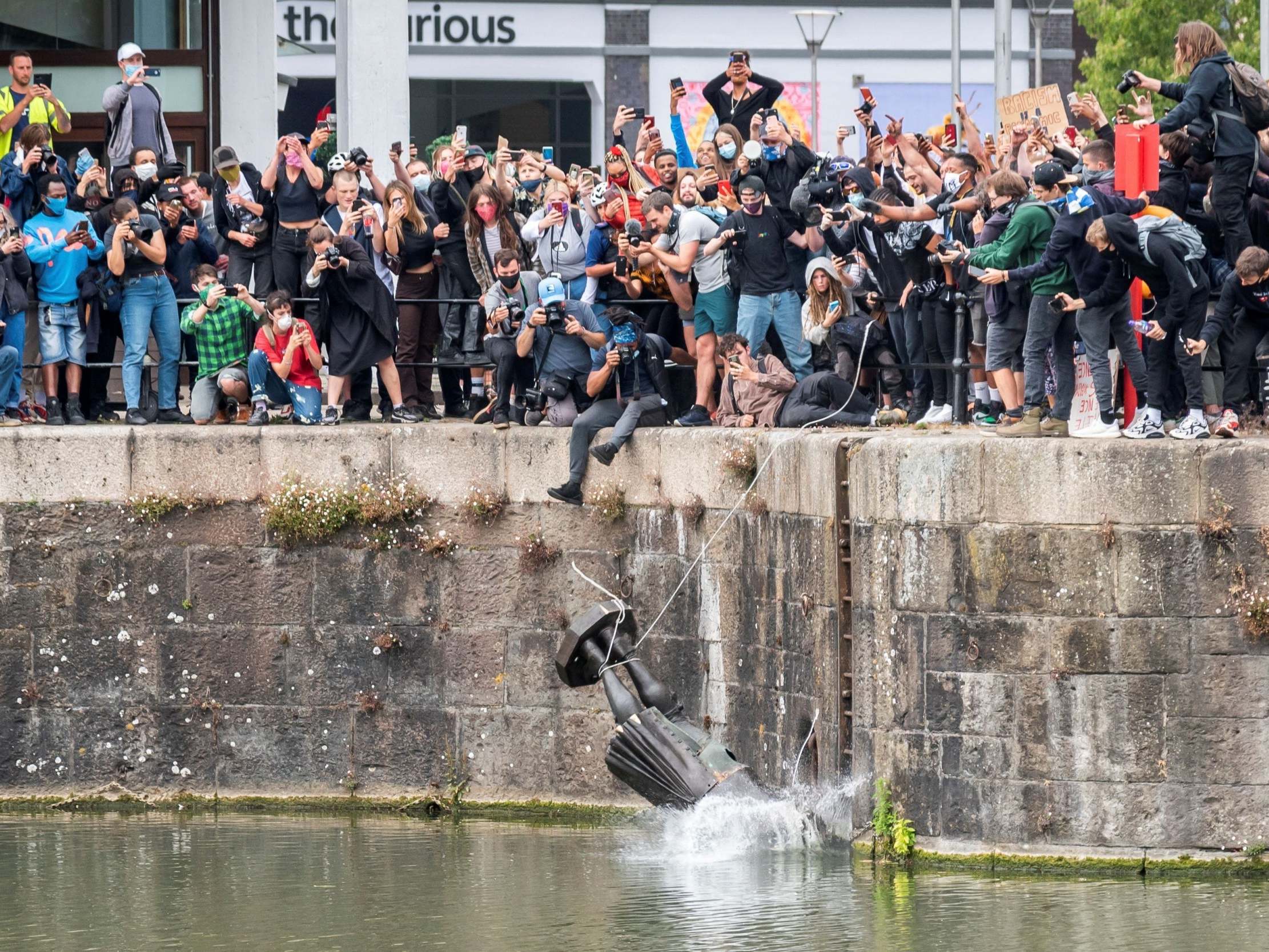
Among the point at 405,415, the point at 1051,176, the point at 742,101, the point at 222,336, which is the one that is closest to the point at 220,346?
the point at 222,336

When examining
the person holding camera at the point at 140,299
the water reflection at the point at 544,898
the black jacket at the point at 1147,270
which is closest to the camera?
the water reflection at the point at 544,898

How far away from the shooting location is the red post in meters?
11.9

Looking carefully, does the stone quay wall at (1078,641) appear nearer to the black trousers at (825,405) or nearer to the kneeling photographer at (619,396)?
the black trousers at (825,405)

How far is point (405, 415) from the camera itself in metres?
15.1

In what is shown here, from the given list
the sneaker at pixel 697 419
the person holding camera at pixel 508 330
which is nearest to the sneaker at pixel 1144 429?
the sneaker at pixel 697 419

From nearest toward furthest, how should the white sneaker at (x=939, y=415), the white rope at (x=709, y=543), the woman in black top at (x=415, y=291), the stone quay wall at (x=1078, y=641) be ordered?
the stone quay wall at (x=1078, y=641) < the white rope at (x=709, y=543) < the white sneaker at (x=939, y=415) < the woman in black top at (x=415, y=291)

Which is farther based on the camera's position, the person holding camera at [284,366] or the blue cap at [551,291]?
the person holding camera at [284,366]

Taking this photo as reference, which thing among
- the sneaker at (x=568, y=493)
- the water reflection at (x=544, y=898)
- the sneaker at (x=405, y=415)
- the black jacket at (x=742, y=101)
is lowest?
the water reflection at (x=544, y=898)

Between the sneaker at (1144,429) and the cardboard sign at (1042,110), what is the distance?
300 centimetres

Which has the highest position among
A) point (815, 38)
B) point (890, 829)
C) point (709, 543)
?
point (815, 38)

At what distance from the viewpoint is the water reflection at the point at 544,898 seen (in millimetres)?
10406

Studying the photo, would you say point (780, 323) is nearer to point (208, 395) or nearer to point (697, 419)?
point (697, 419)

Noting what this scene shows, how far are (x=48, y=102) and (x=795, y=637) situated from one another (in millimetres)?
8232

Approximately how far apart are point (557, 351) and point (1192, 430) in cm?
467
